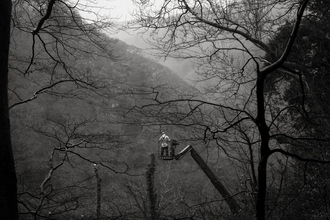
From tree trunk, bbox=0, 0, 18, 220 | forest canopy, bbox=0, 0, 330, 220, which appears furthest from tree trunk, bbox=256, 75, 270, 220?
tree trunk, bbox=0, 0, 18, 220

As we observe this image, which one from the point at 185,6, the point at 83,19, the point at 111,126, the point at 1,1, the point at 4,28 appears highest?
the point at 111,126

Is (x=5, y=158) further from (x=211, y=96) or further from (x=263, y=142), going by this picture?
(x=211, y=96)

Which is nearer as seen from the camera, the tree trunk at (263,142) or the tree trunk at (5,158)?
the tree trunk at (263,142)

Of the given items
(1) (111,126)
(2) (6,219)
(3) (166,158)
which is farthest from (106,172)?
(2) (6,219)

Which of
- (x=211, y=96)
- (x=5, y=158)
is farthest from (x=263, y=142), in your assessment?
(x=211, y=96)

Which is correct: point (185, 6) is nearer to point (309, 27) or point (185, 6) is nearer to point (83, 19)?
point (83, 19)

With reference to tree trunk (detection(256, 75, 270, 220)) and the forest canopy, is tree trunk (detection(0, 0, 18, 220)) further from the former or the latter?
tree trunk (detection(256, 75, 270, 220))

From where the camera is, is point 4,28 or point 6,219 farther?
point 4,28

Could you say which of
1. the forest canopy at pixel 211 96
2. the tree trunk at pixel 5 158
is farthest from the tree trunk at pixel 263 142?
the tree trunk at pixel 5 158

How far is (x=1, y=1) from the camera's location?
2111 mm

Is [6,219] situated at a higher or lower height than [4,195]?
lower

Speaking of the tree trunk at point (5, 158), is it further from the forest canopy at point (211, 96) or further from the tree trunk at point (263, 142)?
the tree trunk at point (263, 142)

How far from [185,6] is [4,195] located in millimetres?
4236

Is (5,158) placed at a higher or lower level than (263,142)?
lower
